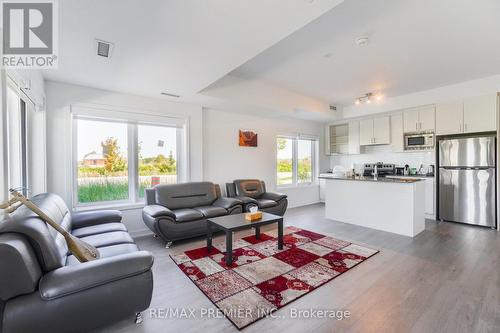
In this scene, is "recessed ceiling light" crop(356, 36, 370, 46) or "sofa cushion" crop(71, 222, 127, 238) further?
"recessed ceiling light" crop(356, 36, 370, 46)

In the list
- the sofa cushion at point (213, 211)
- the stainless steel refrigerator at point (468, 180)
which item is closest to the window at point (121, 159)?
the sofa cushion at point (213, 211)

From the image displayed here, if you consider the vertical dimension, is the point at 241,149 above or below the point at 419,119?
below

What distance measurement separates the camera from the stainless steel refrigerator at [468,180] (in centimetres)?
418

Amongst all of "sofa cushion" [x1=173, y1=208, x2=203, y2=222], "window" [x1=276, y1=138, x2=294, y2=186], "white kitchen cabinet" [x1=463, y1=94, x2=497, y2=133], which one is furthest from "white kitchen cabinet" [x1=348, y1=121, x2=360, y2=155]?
"sofa cushion" [x1=173, y1=208, x2=203, y2=222]

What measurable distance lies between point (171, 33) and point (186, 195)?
2.73 metres

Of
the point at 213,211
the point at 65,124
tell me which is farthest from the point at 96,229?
the point at 65,124

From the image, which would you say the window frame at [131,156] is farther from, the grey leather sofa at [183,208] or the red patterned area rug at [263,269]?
the red patterned area rug at [263,269]

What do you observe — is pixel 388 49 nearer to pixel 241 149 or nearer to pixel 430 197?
A: pixel 241 149

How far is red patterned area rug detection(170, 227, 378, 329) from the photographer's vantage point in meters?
2.05

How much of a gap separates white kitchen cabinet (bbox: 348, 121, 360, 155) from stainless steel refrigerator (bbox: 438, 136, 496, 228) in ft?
6.03

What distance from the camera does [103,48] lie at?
2412 mm

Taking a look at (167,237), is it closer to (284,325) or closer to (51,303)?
(51,303)

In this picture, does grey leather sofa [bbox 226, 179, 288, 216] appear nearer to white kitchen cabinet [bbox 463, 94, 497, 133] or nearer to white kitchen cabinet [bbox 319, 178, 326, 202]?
white kitchen cabinet [bbox 319, 178, 326, 202]

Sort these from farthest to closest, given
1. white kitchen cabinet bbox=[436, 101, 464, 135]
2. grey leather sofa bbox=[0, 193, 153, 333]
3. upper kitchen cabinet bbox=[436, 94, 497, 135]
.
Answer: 1. white kitchen cabinet bbox=[436, 101, 464, 135]
2. upper kitchen cabinet bbox=[436, 94, 497, 135]
3. grey leather sofa bbox=[0, 193, 153, 333]
